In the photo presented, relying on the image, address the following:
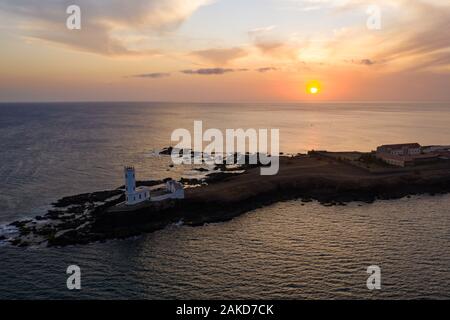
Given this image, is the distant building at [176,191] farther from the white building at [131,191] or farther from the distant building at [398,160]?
the distant building at [398,160]

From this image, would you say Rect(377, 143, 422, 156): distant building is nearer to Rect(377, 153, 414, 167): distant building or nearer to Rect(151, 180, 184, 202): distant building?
Rect(377, 153, 414, 167): distant building

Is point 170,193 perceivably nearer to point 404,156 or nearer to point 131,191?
point 131,191

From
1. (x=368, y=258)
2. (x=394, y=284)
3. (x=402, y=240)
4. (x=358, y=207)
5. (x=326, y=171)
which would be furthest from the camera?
(x=326, y=171)

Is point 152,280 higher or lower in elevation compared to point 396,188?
lower

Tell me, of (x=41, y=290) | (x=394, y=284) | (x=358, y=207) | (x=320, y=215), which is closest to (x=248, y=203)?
(x=320, y=215)

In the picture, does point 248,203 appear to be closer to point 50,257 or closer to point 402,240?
point 402,240

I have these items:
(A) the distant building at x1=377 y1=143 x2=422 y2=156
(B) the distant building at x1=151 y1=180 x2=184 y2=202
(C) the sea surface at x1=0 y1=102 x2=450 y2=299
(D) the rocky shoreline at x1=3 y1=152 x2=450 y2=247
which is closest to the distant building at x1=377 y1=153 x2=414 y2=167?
(A) the distant building at x1=377 y1=143 x2=422 y2=156

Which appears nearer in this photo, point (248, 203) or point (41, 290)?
point (41, 290)

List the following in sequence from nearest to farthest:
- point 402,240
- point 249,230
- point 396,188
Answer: point 402,240 → point 249,230 → point 396,188
